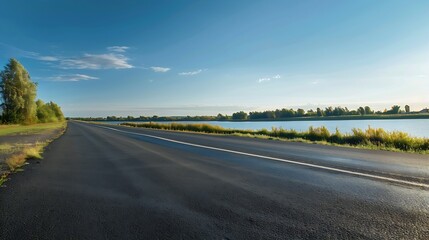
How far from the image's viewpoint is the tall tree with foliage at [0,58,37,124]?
5169 cm

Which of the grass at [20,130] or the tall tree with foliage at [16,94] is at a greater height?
the tall tree with foliage at [16,94]

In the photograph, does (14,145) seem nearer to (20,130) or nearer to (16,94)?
(20,130)

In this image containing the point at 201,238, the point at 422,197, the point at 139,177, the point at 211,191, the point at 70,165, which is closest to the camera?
the point at 201,238

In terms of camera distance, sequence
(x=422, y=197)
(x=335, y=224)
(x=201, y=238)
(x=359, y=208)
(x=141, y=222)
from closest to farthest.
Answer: (x=201, y=238) < (x=335, y=224) < (x=141, y=222) < (x=359, y=208) < (x=422, y=197)

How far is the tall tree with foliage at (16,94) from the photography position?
170 feet

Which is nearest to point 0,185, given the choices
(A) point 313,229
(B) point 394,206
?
(A) point 313,229

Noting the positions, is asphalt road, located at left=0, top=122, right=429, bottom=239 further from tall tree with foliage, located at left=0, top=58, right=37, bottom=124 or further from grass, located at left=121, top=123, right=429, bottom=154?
tall tree with foliage, located at left=0, top=58, right=37, bottom=124

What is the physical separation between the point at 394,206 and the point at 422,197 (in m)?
0.81

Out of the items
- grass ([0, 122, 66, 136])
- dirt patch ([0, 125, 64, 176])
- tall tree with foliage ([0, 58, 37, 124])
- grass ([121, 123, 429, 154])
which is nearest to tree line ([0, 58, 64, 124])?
tall tree with foliage ([0, 58, 37, 124])

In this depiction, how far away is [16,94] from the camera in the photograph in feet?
170

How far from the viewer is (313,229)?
2.72 metres

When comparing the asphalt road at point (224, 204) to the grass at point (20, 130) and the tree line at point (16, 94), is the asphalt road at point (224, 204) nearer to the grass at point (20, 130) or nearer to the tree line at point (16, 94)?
the grass at point (20, 130)

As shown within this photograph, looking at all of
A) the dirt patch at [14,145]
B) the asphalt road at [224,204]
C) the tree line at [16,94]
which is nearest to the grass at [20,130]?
the tree line at [16,94]

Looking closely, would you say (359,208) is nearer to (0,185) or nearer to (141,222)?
(141,222)
